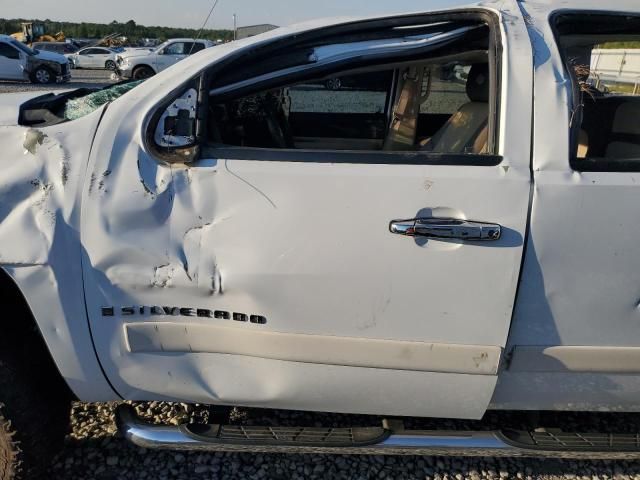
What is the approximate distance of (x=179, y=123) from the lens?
1794mm

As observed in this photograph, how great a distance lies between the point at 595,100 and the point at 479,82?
84cm

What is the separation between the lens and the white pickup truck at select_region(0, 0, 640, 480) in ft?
5.59

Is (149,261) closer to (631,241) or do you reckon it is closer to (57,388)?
(57,388)

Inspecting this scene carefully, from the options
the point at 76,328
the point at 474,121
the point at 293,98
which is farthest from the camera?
the point at 293,98

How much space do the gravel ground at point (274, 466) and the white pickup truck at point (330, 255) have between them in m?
0.35

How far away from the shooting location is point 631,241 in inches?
67.0

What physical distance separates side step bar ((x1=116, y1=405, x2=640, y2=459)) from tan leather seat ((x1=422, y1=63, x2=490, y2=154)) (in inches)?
42.3

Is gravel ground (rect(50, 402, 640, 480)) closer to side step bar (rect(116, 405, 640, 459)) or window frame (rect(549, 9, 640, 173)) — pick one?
side step bar (rect(116, 405, 640, 459))

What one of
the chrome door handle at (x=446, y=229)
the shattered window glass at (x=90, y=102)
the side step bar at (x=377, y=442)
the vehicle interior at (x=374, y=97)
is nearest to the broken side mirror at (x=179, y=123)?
the vehicle interior at (x=374, y=97)

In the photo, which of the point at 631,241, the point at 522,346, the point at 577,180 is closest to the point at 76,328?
the point at 522,346

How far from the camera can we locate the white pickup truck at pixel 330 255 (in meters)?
1.70

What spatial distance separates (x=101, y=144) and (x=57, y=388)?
976 mm

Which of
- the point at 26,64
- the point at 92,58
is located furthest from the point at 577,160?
the point at 92,58

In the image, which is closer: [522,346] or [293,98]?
[522,346]
